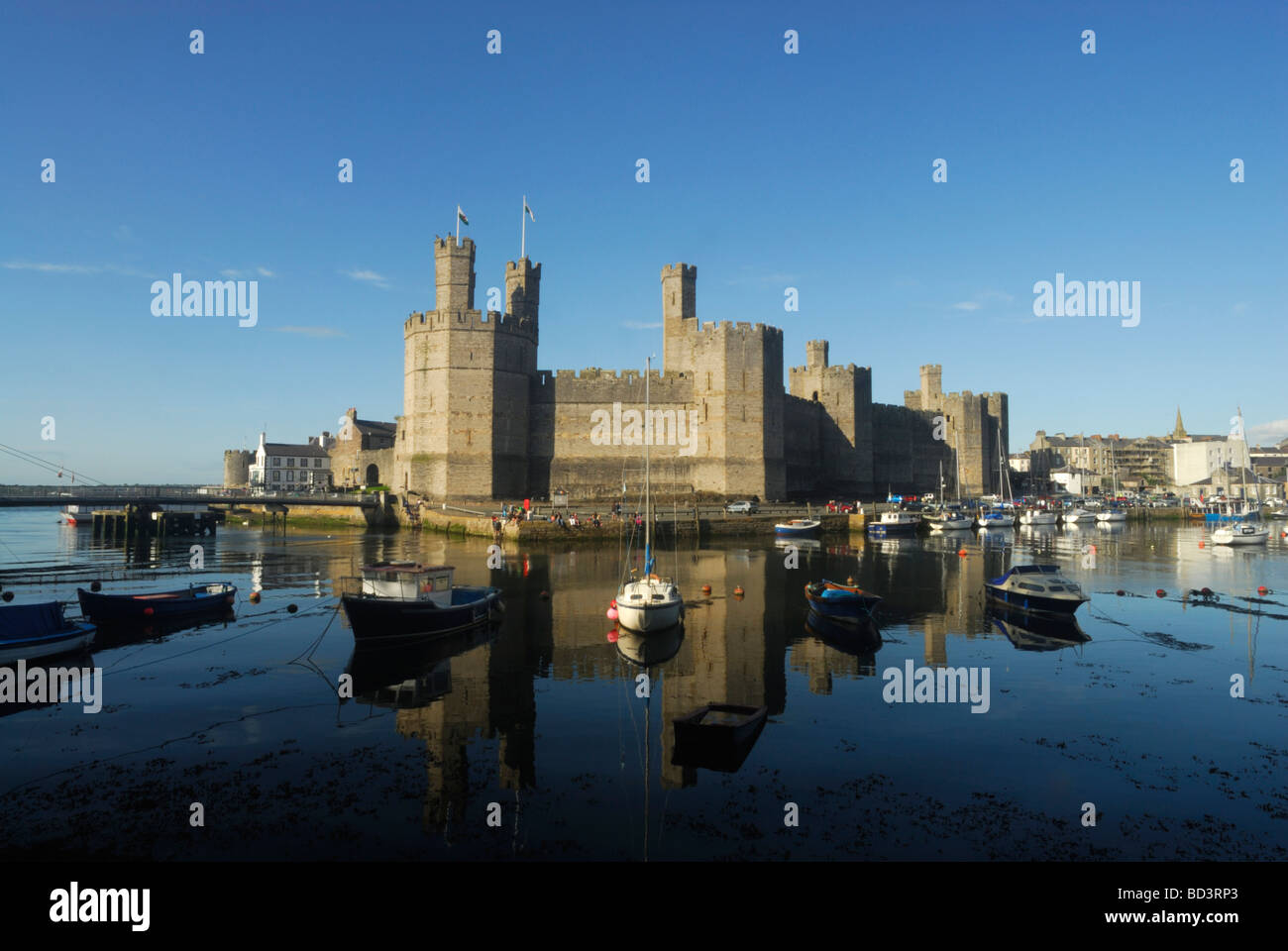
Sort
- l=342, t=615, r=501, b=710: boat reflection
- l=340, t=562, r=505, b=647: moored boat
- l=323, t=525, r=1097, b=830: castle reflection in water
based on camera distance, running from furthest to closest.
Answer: l=340, t=562, r=505, b=647: moored boat
l=342, t=615, r=501, b=710: boat reflection
l=323, t=525, r=1097, b=830: castle reflection in water

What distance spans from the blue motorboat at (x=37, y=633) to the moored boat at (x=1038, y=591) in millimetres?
22071

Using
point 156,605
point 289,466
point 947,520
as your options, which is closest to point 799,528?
point 947,520

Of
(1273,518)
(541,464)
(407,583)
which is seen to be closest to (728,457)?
(541,464)

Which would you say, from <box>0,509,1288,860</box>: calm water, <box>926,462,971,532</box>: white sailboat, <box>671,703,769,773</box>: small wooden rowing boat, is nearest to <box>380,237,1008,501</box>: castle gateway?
<box>926,462,971,532</box>: white sailboat

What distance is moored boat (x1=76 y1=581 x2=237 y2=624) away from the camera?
18.5m

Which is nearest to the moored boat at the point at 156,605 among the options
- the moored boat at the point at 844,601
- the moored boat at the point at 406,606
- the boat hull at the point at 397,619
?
the moored boat at the point at 406,606

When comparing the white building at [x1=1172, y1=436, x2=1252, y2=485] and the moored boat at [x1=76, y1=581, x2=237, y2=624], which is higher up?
the white building at [x1=1172, y1=436, x2=1252, y2=485]

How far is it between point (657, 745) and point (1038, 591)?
46.3 feet

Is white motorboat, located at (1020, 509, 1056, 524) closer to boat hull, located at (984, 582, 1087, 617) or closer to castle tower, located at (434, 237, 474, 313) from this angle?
boat hull, located at (984, 582, 1087, 617)

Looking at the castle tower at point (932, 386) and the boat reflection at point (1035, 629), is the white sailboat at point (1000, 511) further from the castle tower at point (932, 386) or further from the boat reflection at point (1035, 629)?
the boat reflection at point (1035, 629)

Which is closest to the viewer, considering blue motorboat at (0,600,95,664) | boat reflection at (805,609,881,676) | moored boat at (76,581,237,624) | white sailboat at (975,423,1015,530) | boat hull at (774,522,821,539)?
blue motorboat at (0,600,95,664)

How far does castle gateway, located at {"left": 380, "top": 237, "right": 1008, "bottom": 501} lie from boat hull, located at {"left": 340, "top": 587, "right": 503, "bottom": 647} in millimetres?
28269

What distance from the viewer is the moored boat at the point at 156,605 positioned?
18453mm
